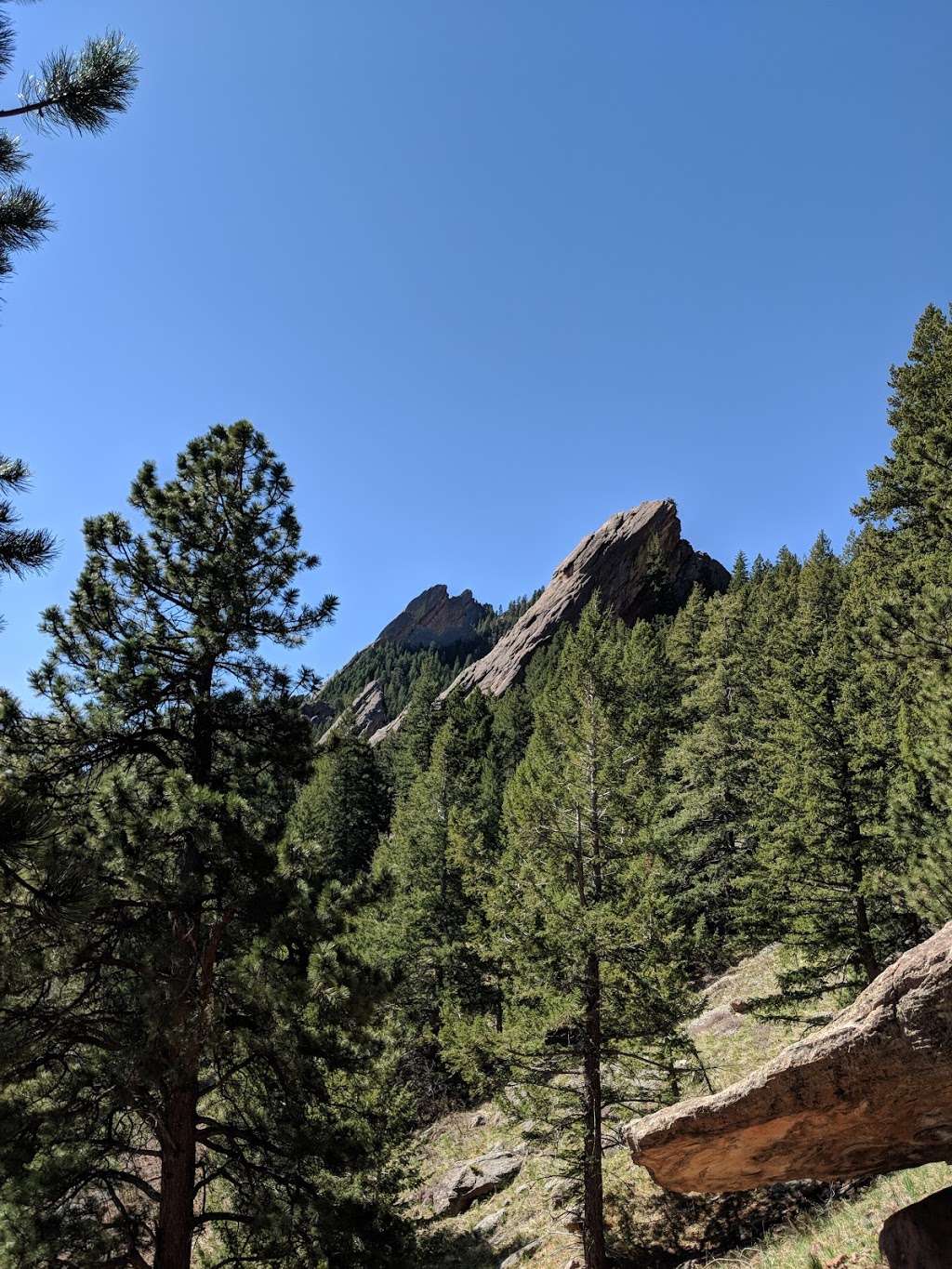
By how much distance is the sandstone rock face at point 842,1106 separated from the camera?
514cm

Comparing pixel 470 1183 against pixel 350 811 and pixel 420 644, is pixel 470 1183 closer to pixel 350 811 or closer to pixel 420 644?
pixel 350 811

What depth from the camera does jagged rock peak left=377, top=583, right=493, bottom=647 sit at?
153750 mm

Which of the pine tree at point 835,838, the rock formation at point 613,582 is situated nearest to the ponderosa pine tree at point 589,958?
the pine tree at point 835,838

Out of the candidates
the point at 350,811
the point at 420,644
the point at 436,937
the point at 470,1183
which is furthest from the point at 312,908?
the point at 420,644

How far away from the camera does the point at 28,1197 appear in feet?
20.2

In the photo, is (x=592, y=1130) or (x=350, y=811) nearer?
(x=592, y=1130)

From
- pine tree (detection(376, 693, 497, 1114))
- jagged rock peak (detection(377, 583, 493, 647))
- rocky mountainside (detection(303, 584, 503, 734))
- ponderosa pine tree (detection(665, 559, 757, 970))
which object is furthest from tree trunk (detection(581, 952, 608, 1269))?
jagged rock peak (detection(377, 583, 493, 647))

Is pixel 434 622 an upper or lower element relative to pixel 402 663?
upper

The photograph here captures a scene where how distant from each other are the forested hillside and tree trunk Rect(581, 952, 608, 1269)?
0.06 metres

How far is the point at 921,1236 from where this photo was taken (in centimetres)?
564

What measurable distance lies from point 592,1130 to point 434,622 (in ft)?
484

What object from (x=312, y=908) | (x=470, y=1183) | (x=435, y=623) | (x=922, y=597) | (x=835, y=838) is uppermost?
(x=435, y=623)

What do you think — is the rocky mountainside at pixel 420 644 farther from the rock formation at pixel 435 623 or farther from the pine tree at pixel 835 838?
the pine tree at pixel 835 838

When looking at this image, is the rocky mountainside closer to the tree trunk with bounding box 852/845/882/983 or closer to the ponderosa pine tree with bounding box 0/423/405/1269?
the tree trunk with bounding box 852/845/882/983
